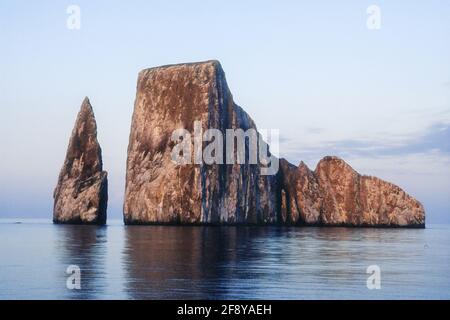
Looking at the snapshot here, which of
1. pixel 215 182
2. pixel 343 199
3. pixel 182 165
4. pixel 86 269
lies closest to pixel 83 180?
pixel 182 165

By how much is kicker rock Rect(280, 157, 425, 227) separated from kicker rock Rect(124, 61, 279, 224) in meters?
19.0

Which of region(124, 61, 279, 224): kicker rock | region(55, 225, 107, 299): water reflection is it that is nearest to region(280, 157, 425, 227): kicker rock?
region(124, 61, 279, 224): kicker rock

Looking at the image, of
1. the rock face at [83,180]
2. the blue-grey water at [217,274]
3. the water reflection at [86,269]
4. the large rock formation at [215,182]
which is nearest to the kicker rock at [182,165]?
the large rock formation at [215,182]

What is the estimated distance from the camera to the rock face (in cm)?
14325

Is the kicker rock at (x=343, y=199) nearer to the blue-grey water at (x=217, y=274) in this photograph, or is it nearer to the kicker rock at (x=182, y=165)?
the kicker rock at (x=182, y=165)

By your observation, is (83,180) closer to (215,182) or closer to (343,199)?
(215,182)

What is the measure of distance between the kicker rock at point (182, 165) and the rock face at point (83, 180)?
7091 millimetres

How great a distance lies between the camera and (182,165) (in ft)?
457

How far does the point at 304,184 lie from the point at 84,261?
131m

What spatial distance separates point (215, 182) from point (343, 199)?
45897 mm

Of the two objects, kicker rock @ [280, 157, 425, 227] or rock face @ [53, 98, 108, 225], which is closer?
rock face @ [53, 98, 108, 225]

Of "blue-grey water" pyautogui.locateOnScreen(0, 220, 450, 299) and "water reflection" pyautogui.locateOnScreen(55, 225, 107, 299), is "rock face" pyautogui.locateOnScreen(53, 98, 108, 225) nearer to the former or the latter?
"water reflection" pyautogui.locateOnScreen(55, 225, 107, 299)

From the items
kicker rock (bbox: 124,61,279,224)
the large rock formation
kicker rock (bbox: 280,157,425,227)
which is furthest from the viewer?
kicker rock (bbox: 280,157,425,227)

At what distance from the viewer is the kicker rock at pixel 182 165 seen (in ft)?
453
